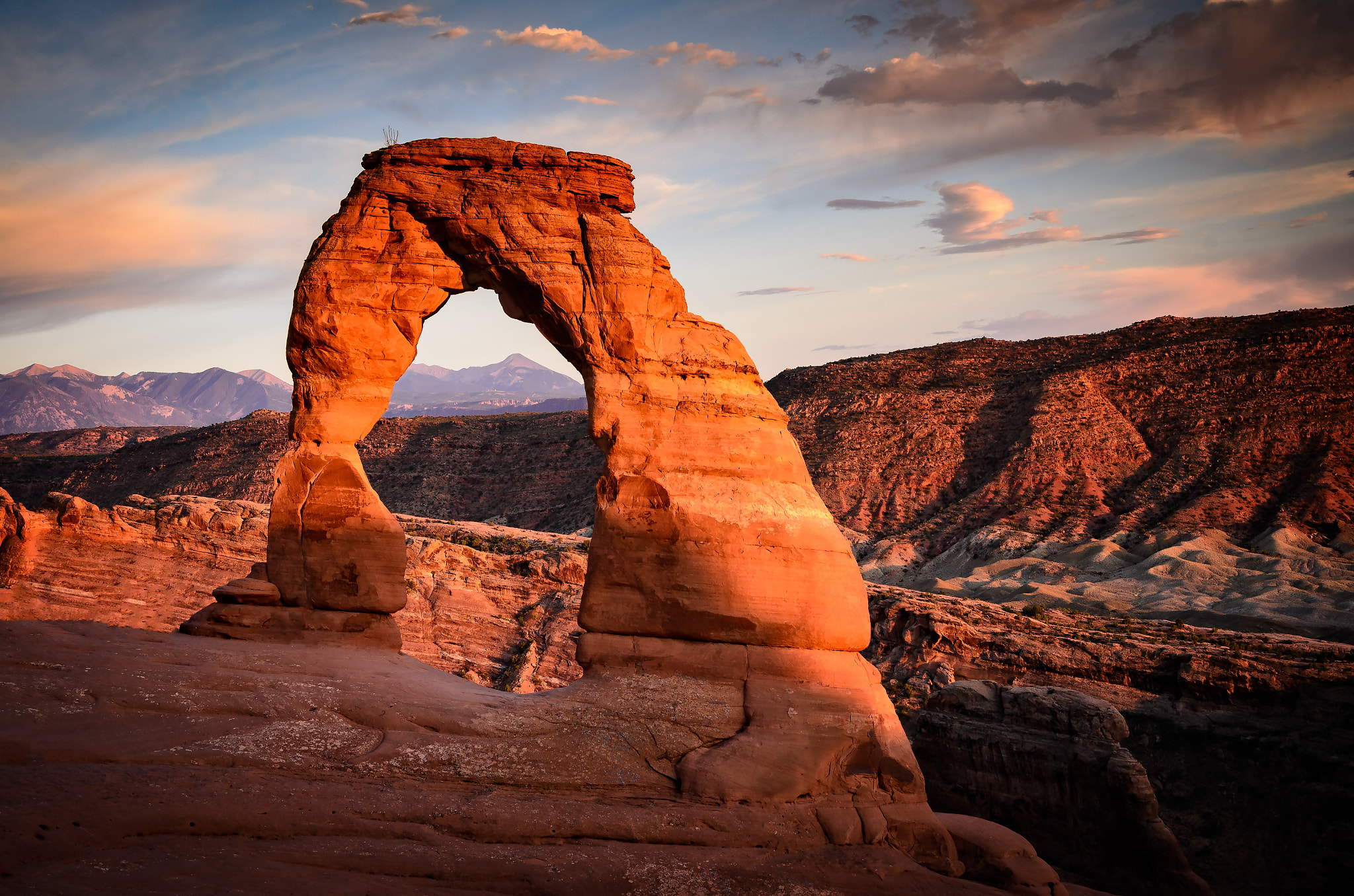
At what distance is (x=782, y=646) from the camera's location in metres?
10.8

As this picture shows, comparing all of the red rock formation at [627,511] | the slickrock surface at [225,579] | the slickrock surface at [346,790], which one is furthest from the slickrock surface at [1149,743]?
the slickrock surface at [225,579]

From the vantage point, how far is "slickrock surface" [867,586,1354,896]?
49.6 feet

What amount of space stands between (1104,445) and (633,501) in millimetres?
50809

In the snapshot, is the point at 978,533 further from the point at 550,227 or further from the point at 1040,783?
the point at 550,227

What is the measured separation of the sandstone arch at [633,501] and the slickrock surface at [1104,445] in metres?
29.1

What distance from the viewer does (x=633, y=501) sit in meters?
11.2

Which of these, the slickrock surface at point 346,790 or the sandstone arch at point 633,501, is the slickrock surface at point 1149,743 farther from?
the slickrock surface at point 346,790

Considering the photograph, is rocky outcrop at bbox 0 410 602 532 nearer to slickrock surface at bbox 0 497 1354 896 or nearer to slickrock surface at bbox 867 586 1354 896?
slickrock surface at bbox 0 497 1354 896

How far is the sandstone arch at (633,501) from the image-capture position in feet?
33.0

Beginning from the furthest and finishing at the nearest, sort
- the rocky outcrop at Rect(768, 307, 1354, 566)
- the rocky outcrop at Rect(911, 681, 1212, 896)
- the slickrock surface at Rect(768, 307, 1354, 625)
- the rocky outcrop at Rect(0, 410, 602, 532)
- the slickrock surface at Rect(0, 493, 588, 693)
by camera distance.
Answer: the rocky outcrop at Rect(0, 410, 602, 532), the rocky outcrop at Rect(768, 307, 1354, 566), the slickrock surface at Rect(768, 307, 1354, 625), the slickrock surface at Rect(0, 493, 588, 693), the rocky outcrop at Rect(911, 681, 1212, 896)

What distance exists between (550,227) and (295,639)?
22.8 feet

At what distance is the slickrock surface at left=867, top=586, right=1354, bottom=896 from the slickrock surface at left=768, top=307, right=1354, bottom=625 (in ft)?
41.8

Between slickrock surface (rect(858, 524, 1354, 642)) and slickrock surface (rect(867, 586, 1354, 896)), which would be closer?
slickrock surface (rect(867, 586, 1354, 896))

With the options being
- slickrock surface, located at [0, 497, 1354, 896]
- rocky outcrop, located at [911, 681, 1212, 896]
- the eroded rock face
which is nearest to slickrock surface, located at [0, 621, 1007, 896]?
the eroded rock face
